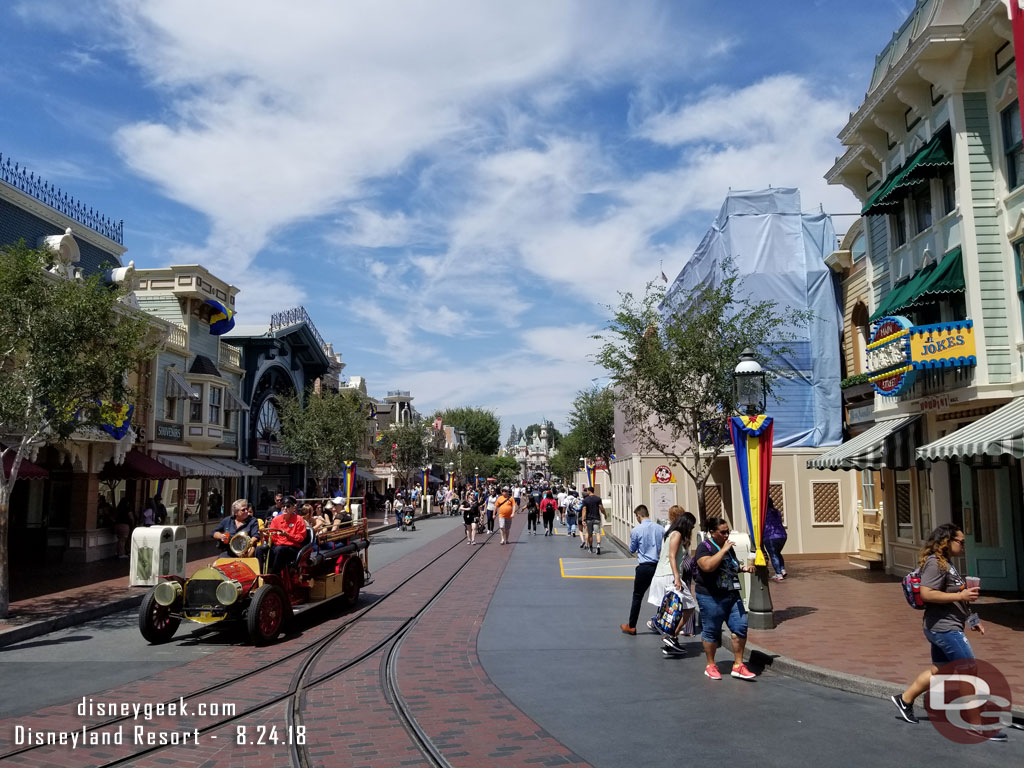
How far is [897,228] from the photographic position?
49.0 ft

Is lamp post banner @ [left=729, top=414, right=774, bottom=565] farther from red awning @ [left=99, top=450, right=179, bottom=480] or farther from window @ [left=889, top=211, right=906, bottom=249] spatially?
red awning @ [left=99, top=450, right=179, bottom=480]

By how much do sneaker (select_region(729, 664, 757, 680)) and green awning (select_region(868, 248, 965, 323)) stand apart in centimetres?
755

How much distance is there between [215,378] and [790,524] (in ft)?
63.9

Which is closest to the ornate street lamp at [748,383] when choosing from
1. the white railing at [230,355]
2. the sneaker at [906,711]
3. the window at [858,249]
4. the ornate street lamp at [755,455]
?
the ornate street lamp at [755,455]

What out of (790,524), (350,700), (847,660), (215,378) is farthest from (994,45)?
(215,378)

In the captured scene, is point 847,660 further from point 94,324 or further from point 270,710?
point 94,324

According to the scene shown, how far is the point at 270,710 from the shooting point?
659 centimetres

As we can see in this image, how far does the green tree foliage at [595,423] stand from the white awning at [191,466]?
28259 mm

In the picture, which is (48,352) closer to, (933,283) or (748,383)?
(748,383)

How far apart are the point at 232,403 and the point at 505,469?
92775 mm

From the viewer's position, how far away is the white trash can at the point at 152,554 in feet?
44.4

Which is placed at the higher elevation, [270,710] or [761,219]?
[761,219]

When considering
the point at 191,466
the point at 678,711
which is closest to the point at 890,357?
the point at 678,711

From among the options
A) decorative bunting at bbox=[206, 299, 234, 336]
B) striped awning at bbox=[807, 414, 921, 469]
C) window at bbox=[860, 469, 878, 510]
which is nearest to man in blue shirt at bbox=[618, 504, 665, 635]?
striped awning at bbox=[807, 414, 921, 469]
